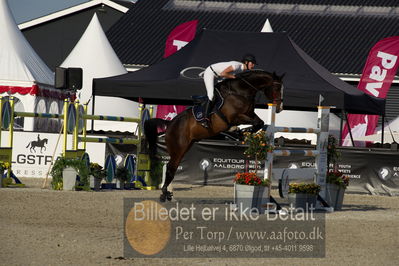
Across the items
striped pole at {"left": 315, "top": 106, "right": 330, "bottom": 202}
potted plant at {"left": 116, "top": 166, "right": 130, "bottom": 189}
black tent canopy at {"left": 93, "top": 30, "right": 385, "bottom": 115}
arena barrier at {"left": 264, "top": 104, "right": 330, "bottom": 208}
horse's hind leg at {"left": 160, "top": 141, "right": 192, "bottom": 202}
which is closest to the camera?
arena barrier at {"left": 264, "top": 104, "right": 330, "bottom": 208}

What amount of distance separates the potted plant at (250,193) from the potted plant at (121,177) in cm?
498

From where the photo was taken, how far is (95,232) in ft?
33.0

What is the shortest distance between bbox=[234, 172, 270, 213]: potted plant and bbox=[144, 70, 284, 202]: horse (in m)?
1.04

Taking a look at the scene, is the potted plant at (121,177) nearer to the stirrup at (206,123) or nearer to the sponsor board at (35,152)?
the sponsor board at (35,152)

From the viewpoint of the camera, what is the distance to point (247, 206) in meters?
13.1

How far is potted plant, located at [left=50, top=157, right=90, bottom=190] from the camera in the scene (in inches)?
650

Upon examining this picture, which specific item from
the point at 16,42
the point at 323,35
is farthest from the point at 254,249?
the point at 323,35

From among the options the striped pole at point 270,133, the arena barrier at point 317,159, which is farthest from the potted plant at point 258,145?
the arena barrier at point 317,159

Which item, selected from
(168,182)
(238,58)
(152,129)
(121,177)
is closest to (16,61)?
(238,58)

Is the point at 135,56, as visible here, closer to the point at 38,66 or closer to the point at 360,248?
the point at 38,66

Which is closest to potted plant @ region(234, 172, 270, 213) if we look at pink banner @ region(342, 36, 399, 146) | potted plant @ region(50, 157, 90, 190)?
potted plant @ region(50, 157, 90, 190)

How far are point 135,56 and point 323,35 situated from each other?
869cm

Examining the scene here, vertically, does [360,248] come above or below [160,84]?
below

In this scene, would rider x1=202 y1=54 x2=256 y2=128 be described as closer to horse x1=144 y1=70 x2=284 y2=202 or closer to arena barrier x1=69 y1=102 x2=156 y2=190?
horse x1=144 y1=70 x2=284 y2=202
